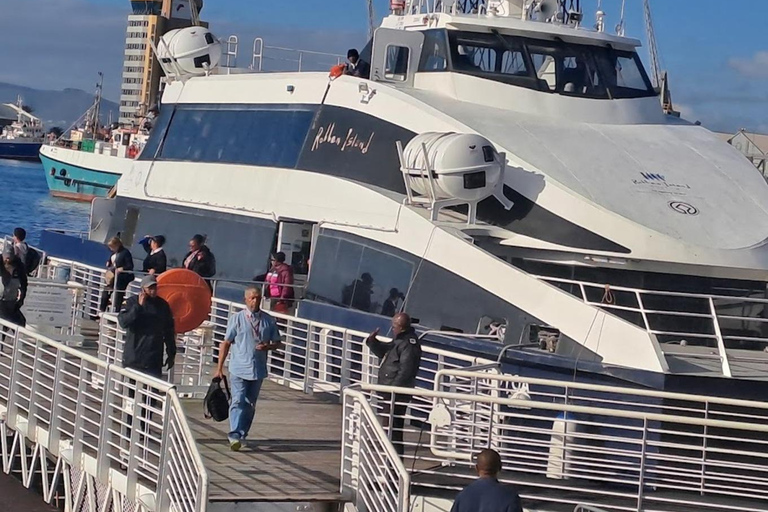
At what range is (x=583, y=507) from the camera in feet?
31.1

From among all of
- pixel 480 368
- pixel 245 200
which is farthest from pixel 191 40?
pixel 480 368

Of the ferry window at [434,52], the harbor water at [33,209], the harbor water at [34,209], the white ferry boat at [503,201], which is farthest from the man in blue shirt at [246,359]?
the harbor water at [34,209]

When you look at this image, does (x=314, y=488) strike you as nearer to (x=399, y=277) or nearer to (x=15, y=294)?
(x=399, y=277)

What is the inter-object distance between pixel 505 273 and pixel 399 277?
5.45 feet

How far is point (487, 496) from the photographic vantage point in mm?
7762

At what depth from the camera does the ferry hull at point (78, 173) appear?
8156 cm

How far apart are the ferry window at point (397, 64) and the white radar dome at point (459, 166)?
264 centimetres

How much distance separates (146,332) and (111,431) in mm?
891

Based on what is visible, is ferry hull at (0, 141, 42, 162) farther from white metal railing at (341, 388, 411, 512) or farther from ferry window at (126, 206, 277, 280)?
white metal railing at (341, 388, 411, 512)

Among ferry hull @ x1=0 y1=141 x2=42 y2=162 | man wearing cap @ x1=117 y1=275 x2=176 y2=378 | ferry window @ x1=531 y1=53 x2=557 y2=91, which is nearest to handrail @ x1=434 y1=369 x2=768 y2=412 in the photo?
man wearing cap @ x1=117 y1=275 x2=176 y2=378

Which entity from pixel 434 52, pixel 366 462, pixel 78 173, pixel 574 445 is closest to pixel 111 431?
pixel 366 462

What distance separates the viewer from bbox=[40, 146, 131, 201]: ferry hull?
8156cm

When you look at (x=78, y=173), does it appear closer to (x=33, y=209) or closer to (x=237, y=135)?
(x=33, y=209)

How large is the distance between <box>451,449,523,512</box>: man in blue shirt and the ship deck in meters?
2.19
